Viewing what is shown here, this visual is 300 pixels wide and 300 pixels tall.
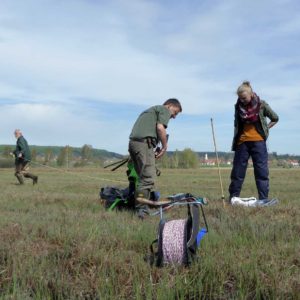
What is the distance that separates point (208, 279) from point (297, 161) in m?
Answer: 88.9

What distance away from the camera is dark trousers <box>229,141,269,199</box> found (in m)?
8.45

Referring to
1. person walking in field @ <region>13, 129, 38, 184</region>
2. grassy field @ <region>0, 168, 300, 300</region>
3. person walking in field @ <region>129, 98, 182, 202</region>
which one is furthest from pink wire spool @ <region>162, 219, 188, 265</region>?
person walking in field @ <region>13, 129, 38, 184</region>

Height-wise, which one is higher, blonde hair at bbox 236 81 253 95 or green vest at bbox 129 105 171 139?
blonde hair at bbox 236 81 253 95

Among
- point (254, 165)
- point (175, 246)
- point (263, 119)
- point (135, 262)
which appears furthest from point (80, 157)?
point (175, 246)

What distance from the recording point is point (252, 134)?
27.7ft

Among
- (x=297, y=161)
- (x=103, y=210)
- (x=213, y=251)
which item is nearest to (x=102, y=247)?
(x=213, y=251)

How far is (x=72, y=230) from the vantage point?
562cm

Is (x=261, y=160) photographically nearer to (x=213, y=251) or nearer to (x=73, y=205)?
(x=73, y=205)

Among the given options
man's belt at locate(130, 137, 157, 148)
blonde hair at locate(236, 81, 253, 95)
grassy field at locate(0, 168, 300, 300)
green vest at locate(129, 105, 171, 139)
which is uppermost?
blonde hair at locate(236, 81, 253, 95)

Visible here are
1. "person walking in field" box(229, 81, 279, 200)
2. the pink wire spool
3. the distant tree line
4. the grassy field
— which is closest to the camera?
the grassy field

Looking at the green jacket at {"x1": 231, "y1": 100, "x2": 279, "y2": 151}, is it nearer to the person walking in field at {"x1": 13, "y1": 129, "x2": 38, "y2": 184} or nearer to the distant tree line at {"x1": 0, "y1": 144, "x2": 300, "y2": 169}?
the person walking in field at {"x1": 13, "y1": 129, "x2": 38, "y2": 184}

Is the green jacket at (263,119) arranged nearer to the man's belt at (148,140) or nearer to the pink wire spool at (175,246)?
the man's belt at (148,140)

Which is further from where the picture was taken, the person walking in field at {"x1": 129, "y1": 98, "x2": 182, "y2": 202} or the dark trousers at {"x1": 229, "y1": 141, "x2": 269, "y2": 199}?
the dark trousers at {"x1": 229, "y1": 141, "x2": 269, "y2": 199}

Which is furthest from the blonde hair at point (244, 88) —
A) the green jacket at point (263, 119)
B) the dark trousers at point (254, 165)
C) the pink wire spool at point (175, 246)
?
the pink wire spool at point (175, 246)
